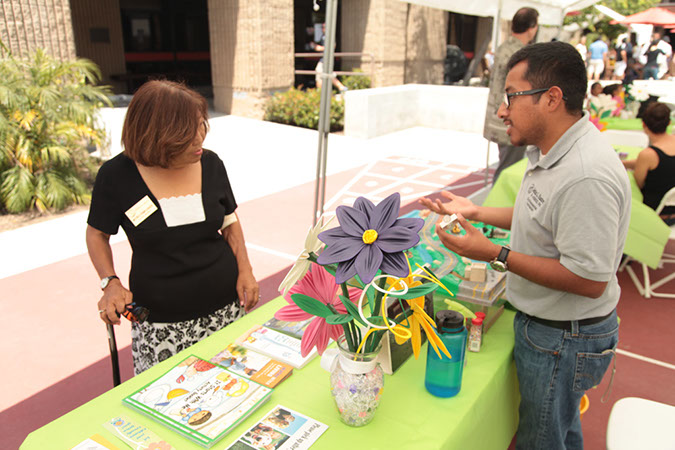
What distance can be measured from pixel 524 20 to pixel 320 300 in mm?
4384

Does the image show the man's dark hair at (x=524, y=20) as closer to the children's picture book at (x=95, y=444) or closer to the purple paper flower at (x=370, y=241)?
the purple paper flower at (x=370, y=241)

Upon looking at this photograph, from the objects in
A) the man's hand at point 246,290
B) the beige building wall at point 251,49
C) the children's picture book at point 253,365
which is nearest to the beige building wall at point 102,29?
the beige building wall at point 251,49

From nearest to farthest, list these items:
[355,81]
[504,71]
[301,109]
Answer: [504,71] → [301,109] → [355,81]

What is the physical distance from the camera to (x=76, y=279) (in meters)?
4.25

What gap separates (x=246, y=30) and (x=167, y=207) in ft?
34.2

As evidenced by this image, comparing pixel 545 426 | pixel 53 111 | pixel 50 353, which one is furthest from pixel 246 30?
pixel 545 426

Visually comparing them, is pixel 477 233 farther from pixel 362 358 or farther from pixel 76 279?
pixel 76 279

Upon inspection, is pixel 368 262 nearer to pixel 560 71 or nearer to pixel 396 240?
pixel 396 240

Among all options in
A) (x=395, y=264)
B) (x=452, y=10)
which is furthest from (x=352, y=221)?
(x=452, y=10)

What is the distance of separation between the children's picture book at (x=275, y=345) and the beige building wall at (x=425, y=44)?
14.4 metres

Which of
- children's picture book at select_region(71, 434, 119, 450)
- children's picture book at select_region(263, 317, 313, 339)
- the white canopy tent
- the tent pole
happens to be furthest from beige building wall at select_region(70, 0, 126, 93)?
children's picture book at select_region(71, 434, 119, 450)

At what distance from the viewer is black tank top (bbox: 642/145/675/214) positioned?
4086mm

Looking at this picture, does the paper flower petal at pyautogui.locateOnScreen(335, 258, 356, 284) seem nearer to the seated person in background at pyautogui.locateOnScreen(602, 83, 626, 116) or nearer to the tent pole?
the tent pole

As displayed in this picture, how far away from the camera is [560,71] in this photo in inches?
59.9
